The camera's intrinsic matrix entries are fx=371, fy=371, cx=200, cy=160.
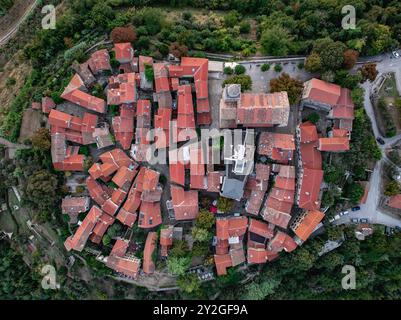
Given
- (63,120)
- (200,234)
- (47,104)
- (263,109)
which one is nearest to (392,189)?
(263,109)

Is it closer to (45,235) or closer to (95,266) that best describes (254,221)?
(95,266)

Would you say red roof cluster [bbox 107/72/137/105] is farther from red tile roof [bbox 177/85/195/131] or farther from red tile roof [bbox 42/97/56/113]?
red tile roof [bbox 42/97/56/113]

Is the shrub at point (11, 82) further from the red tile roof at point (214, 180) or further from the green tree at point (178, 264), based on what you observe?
the green tree at point (178, 264)

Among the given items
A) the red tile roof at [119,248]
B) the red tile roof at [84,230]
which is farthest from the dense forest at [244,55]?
the red tile roof at [119,248]

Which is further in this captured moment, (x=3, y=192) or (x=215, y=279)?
(x=3, y=192)

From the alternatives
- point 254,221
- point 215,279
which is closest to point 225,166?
point 254,221

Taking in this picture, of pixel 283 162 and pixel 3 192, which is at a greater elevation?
pixel 283 162

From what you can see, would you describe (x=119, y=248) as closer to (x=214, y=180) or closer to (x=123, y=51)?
(x=214, y=180)

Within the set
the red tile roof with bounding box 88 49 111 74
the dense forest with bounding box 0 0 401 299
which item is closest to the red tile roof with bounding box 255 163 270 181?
the dense forest with bounding box 0 0 401 299
